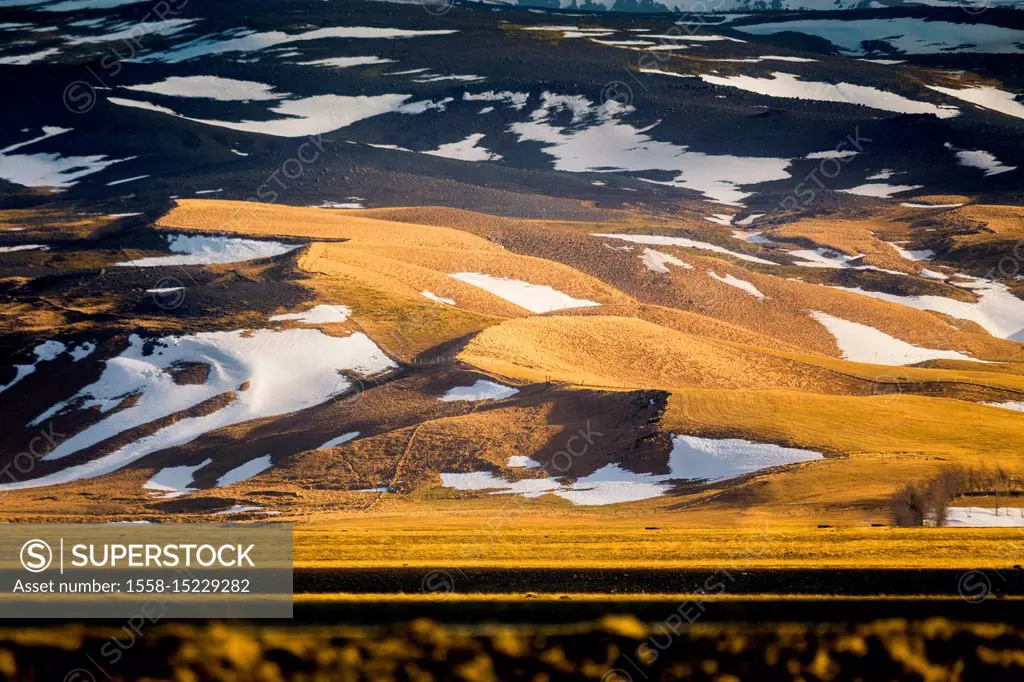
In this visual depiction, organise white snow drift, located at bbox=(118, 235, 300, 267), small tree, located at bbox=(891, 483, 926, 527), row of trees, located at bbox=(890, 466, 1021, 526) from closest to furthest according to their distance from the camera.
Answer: small tree, located at bbox=(891, 483, 926, 527)
row of trees, located at bbox=(890, 466, 1021, 526)
white snow drift, located at bbox=(118, 235, 300, 267)

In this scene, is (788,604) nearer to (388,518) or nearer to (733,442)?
(388,518)

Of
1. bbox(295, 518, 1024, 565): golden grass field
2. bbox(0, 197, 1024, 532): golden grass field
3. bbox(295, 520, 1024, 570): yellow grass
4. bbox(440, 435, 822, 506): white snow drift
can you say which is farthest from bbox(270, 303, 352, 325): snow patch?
bbox(295, 520, 1024, 570): yellow grass

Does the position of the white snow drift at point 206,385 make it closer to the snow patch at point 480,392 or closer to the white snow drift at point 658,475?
the snow patch at point 480,392

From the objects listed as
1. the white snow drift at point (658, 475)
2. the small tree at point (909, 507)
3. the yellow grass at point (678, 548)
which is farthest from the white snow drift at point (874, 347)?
the yellow grass at point (678, 548)

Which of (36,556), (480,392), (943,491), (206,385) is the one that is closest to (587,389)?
(480,392)

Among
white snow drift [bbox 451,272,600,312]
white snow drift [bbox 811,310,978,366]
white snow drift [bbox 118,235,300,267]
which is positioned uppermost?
white snow drift [bbox 118,235,300,267]

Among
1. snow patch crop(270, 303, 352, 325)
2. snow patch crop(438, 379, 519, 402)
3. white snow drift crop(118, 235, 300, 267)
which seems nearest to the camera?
snow patch crop(438, 379, 519, 402)

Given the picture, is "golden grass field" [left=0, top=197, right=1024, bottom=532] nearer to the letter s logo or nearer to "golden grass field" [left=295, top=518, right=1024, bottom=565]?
"golden grass field" [left=295, top=518, right=1024, bottom=565]

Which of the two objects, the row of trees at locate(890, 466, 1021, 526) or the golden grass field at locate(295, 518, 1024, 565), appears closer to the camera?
the golden grass field at locate(295, 518, 1024, 565)

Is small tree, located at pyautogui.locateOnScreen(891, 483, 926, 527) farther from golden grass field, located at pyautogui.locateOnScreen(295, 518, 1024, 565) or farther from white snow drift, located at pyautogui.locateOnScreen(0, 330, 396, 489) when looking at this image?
white snow drift, located at pyautogui.locateOnScreen(0, 330, 396, 489)

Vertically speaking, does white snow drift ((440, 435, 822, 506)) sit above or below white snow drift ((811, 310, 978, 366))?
above
